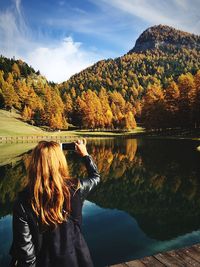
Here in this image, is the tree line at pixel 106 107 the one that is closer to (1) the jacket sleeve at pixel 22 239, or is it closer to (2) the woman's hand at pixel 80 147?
Result: (2) the woman's hand at pixel 80 147

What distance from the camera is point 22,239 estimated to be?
388 centimetres

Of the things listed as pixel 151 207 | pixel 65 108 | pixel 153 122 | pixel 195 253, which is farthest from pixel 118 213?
pixel 65 108

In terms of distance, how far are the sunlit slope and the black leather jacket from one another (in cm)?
8563

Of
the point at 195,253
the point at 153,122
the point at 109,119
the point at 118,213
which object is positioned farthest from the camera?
the point at 109,119

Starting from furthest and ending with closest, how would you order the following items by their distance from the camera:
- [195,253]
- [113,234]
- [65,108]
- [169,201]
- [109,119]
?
[65,108] → [109,119] → [169,201] → [113,234] → [195,253]

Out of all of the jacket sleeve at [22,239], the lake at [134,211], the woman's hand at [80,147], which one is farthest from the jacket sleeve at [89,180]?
the lake at [134,211]

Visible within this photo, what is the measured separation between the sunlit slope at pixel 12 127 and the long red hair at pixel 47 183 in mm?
85663

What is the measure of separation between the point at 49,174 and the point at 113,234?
1071cm

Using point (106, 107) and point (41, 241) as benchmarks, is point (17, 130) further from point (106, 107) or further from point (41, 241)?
point (41, 241)

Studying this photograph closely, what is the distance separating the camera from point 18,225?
12.8 feet

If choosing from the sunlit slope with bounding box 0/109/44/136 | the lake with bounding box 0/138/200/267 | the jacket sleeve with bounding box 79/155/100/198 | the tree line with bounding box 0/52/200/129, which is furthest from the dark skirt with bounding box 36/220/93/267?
the sunlit slope with bounding box 0/109/44/136

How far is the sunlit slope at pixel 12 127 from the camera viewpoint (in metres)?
89.3

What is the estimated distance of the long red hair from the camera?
4.00 meters

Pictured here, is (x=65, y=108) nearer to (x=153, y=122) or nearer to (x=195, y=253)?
(x=153, y=122)
